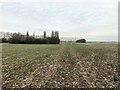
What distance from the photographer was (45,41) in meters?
54.2

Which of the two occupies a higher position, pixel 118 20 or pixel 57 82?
pixel 118 20

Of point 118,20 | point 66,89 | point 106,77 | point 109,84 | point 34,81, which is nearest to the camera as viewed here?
point 66,89

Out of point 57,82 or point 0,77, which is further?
point 0,77

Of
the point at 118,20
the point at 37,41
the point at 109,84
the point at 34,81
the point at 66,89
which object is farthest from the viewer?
the point at 37,41

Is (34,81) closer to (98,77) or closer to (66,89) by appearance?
(66,89)

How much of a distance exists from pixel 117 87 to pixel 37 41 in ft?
164

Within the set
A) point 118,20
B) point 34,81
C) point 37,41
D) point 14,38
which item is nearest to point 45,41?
point 37,41

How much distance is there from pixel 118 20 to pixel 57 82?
5.66 m

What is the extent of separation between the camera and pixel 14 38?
54.3 m

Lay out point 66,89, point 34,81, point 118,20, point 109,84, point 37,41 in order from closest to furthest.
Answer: point 66,89 < point 109,84 < point 34,81 < point 118,20 < point 37,41

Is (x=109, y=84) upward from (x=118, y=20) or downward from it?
downward

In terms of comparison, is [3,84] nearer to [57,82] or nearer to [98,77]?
[57,82]

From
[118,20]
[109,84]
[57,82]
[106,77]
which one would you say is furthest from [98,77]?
[118,20]

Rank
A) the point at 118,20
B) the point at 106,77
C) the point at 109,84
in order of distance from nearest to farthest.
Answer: the point at 109,84
the point at 106,77
the point at 118,20
